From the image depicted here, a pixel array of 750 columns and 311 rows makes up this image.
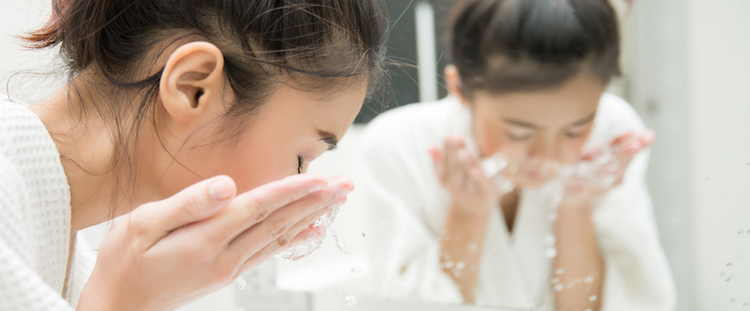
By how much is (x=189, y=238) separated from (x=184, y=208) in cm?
→ 4

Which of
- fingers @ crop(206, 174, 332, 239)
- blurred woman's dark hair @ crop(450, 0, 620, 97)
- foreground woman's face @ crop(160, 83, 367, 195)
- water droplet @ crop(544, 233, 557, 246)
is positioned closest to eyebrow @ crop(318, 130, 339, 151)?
foreground woman's face @ crop(160, 83, 367, 195)

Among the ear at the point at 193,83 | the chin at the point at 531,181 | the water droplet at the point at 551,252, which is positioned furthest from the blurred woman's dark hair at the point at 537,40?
the ear at the point at 193,83

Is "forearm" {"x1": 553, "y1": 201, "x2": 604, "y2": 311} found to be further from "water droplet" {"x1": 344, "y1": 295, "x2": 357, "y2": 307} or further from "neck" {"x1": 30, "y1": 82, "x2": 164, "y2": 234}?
"neck" {"x1": 30, "y1": 82, "x2": 164, "y2": 234}

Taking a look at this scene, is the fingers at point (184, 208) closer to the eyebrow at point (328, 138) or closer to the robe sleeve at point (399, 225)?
the eyebrow at point (328, 138)

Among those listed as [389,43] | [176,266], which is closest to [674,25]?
[389,43]

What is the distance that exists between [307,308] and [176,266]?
47 cm

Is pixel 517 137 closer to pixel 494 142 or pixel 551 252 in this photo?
pixel 494 142

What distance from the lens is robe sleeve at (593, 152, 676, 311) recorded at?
643mm

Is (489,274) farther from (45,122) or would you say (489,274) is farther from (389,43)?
(45,122)

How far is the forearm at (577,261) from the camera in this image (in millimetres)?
674

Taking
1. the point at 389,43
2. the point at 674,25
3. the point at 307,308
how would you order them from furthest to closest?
the point at 307,308
the point at 389,43
the point at 674,25

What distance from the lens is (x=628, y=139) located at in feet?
2.08

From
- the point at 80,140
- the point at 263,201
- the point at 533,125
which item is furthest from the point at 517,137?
the point at 80,140

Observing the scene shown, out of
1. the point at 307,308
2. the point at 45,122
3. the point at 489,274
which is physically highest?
the point at 45,122
